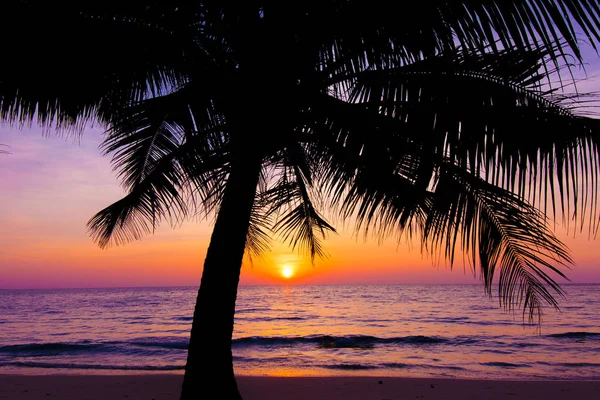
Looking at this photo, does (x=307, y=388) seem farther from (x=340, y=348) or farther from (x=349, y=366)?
(x=340, y=348)

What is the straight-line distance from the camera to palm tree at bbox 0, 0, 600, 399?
2.71 meters

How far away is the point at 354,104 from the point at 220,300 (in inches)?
75.5

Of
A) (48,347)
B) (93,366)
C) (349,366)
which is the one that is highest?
(349,366)

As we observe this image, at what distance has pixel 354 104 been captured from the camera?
3582 mm

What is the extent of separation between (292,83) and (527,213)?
1977 mm

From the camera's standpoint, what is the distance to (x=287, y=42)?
337cm

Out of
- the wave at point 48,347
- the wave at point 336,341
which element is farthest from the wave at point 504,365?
the wave at point 48,347

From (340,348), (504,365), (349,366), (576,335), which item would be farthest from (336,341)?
(576,335)

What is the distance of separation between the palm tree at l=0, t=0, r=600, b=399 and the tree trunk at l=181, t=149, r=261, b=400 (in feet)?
0.04

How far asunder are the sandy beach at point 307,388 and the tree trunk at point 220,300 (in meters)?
2.78

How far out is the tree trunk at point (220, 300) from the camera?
364 centimetres

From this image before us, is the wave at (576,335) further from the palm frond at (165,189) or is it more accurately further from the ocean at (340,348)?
the palm frond at (165,189)

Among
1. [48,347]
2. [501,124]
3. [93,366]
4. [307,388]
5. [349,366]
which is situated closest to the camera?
[501,124]

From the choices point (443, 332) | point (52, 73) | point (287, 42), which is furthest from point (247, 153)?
point (443, 332)
